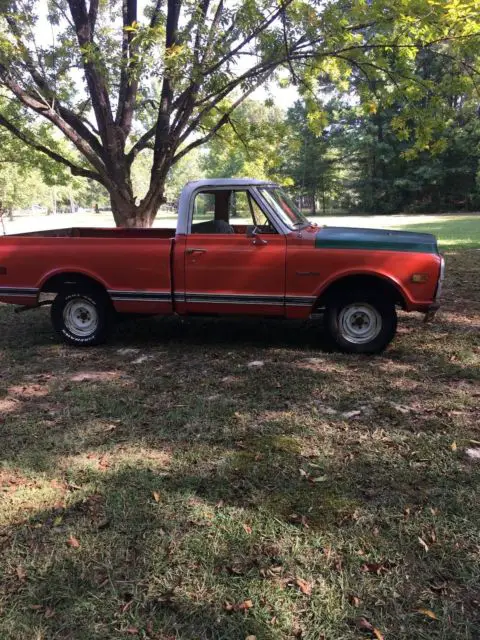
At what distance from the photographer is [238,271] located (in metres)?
5.66

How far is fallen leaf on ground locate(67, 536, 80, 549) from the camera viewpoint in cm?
273

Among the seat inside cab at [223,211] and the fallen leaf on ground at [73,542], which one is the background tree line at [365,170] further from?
the fallen leaf on ground at [73,542]

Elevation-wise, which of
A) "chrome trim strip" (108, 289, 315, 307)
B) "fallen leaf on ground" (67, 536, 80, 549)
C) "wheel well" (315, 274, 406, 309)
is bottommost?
"fallen leaf on ground" (67, 536, 80, 549)

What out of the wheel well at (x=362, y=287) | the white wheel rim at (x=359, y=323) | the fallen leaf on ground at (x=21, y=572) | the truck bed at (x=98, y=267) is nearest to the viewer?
the fallen leaf on ground at (x=21, y=572)

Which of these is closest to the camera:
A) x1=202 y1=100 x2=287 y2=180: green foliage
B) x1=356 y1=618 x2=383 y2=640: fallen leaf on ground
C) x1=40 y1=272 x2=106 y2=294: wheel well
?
x1=356 y1=618 x2=383 y2=640: fallen leaf on ground

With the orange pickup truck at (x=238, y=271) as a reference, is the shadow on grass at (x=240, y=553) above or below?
below

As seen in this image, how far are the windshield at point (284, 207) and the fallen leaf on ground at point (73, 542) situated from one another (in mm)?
3928

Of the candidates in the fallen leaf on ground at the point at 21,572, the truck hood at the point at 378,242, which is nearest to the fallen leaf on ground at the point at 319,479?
the fallen leaf on ground at the point at 21,572

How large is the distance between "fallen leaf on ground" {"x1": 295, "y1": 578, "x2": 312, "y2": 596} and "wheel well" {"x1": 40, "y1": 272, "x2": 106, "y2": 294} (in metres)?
4.39

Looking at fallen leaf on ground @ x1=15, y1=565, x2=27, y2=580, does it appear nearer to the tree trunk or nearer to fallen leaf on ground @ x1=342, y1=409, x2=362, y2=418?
fallen leaf on ground @ x1=342, y1=409, x2=362, y2=418

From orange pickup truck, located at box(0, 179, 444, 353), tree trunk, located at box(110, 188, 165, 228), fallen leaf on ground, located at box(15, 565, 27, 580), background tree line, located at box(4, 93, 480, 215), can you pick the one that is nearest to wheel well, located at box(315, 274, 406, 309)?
orange pickup truck, located at box(0, 179, 444, 353)

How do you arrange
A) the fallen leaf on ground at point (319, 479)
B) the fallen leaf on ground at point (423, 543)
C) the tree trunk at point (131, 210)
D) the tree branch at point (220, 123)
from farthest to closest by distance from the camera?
the tree trunk at point (131, 210), the tree branch at point (220, 123), the fallen leaf on ground at point (319, 479), the fallen leaf on ground at point (423, 543)

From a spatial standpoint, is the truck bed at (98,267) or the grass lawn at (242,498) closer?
the grass lawn at (242,498)

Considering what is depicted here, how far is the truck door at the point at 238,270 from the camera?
18.4 ft
